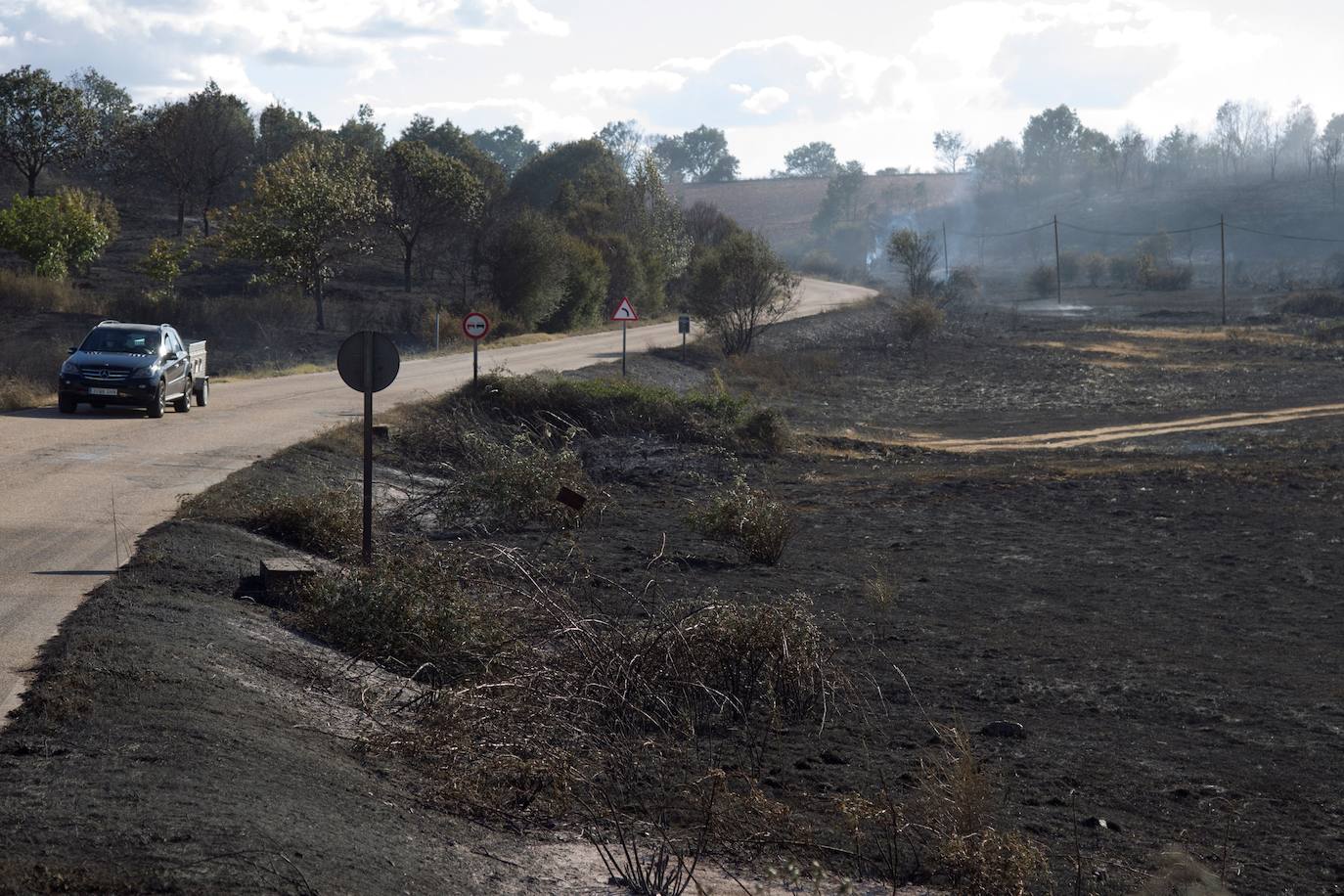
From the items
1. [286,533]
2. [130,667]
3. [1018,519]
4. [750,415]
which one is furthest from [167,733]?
[750,415]

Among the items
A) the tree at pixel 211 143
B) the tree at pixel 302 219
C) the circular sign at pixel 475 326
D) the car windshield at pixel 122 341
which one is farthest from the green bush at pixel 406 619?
the tree at pixel 211 143

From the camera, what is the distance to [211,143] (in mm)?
69500

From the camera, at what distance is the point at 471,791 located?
7.44 metres

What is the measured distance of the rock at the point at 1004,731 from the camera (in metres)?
9.95

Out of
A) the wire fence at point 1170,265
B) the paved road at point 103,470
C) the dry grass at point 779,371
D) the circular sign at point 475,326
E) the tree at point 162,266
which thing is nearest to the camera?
the paved road at point 103,470

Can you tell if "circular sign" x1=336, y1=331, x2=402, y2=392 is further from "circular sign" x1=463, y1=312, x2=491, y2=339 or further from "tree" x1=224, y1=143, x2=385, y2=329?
"tree" x1=224, y1=143, x2=385, y2=329

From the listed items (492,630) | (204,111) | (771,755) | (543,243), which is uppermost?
(204,111)

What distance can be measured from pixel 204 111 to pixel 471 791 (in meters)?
68.6

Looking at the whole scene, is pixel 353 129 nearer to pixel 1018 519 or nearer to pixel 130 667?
pixel 1018 519

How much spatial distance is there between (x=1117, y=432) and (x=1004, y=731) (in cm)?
2501

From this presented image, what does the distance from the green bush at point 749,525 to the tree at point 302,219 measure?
39.5 m

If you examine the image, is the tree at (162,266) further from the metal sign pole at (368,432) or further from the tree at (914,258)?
the metal sign pole at (368,432)

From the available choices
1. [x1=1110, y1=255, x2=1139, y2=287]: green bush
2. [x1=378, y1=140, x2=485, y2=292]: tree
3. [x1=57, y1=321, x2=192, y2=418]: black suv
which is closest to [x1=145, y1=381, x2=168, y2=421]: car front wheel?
[x1=57, y1=321, x2=192, y2=418]: black suv

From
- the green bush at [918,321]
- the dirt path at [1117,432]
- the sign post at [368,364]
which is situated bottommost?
the dirt path at [1117,432]
